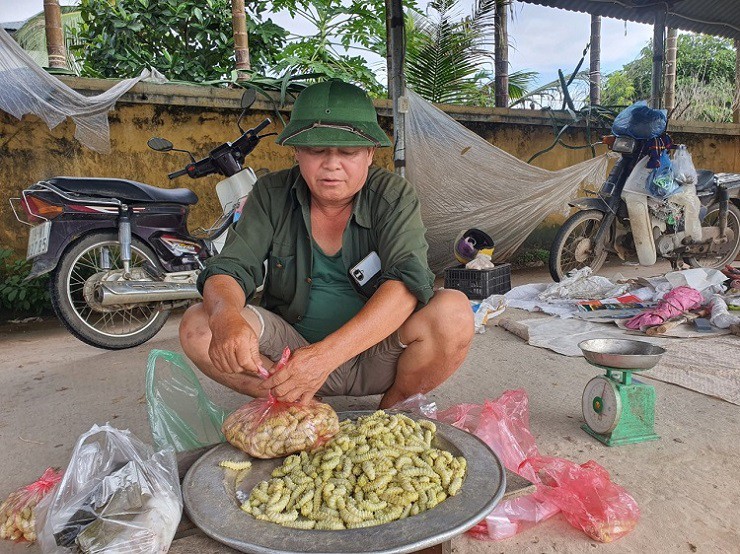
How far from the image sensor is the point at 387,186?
1792 mm

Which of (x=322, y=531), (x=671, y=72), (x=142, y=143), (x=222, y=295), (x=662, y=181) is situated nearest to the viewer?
(x=322, y=531)

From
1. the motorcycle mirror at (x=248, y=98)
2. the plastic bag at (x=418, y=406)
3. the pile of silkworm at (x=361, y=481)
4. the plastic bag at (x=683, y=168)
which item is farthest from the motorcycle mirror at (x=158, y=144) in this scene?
the plastic bag at (x=683, y=168)

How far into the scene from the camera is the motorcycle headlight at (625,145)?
4.50 metres

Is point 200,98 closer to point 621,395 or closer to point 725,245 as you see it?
point 621,395

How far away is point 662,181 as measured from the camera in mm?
4426

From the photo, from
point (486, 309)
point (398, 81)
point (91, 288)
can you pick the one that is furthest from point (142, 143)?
point (486, 309)

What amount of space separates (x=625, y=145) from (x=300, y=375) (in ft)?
13.8

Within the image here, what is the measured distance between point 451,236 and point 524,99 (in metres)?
2.37

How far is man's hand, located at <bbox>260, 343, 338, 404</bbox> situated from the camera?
130 cm

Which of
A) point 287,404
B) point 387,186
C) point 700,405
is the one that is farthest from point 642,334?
point 287,404

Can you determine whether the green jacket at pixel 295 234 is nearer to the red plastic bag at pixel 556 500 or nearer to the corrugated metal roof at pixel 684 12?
the red plastic bag at pixel 556 500

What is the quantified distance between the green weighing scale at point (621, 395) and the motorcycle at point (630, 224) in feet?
8.97

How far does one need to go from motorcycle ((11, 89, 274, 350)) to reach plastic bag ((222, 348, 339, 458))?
212 centimetres

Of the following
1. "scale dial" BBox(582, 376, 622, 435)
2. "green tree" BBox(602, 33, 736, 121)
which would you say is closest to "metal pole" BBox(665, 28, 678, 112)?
"green tree" BBox(602, 33, 736, 121)
